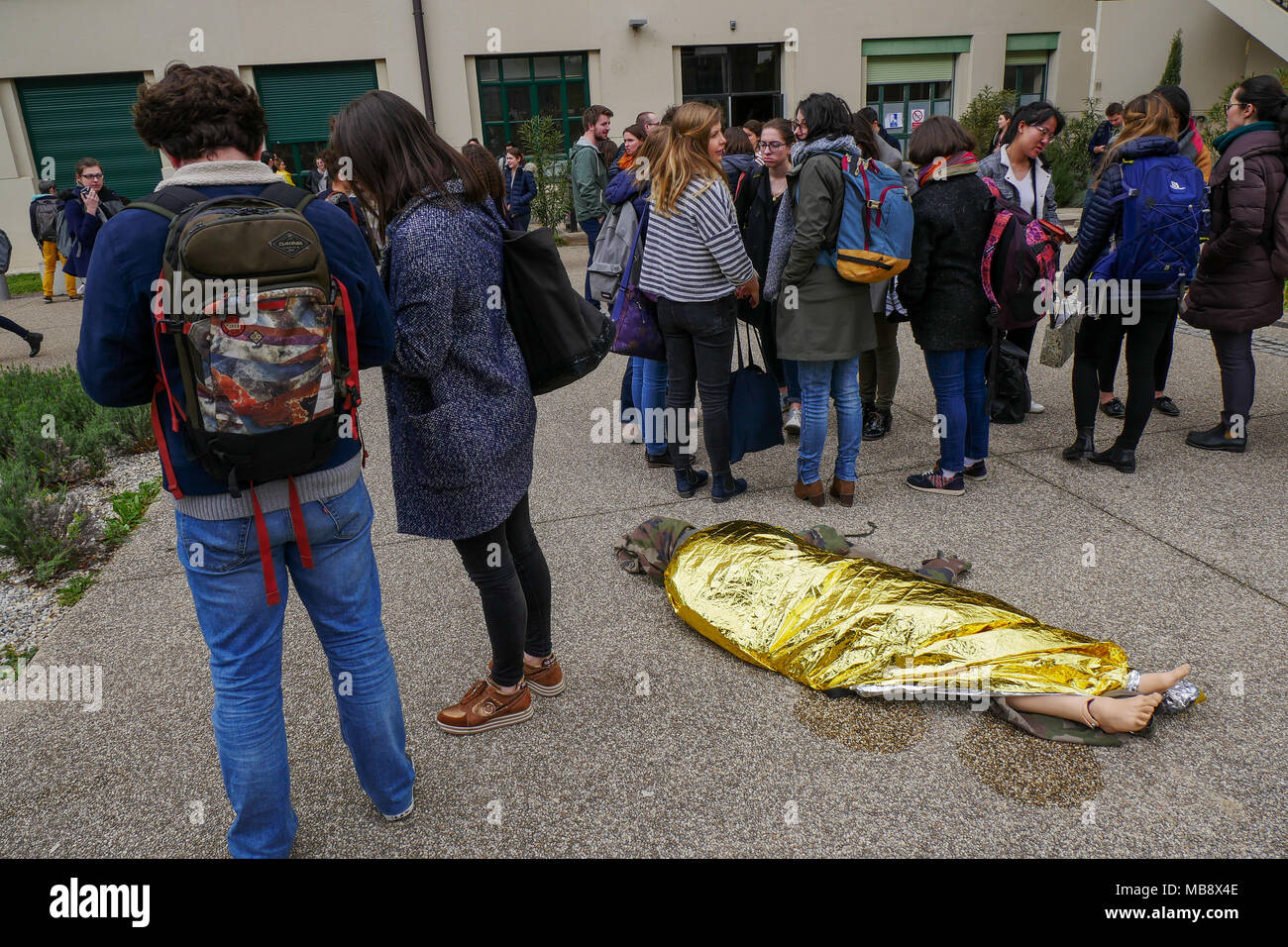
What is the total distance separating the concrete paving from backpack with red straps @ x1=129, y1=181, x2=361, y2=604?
47.6 inches

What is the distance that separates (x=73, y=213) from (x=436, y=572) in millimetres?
8368

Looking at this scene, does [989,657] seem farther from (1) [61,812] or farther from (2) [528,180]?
(2) [528,180]

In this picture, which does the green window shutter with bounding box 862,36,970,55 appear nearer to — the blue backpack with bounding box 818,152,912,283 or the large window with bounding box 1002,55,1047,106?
the large window with bounding box 1002,55,1047,106

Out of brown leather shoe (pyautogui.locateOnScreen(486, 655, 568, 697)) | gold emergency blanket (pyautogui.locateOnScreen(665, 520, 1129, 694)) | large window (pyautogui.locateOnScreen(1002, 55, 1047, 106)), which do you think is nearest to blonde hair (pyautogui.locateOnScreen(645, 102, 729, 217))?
gold emergency blanket (pyautogui.locateOnScreen(665, 520, 1129, 694))

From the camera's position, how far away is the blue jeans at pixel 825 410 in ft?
15.0

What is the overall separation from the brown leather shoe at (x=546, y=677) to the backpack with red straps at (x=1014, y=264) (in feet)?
9.27

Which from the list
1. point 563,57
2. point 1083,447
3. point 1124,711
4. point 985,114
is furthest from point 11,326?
point 985,114

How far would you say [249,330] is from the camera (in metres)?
1.81

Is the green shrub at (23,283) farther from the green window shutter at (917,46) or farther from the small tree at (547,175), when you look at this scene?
the green window shutter at (917,46)

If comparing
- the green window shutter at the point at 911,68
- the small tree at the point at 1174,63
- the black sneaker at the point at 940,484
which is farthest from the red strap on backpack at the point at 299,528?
the small tree at the point at 1174,63

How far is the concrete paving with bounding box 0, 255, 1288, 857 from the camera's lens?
2.49 meters

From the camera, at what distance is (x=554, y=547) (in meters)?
4.40

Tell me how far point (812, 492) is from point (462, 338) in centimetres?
267

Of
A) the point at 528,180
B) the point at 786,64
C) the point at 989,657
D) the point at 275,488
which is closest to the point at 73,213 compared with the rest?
the point at 528,180
